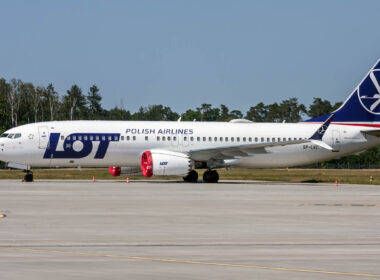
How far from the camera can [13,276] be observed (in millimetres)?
11945

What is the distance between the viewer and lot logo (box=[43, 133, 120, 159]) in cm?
4706

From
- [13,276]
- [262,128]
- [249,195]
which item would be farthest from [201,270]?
[262,128]

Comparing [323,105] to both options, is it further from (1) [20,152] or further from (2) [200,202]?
(2) [200,202]

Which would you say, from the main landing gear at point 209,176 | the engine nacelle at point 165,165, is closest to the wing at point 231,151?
the main landing gear at point 209,176

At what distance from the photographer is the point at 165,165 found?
47.0m

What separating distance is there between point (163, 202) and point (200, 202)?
1.47 meters

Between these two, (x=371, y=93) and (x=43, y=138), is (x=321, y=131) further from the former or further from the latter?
(x=43, y=138)

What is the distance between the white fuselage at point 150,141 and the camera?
47.2m

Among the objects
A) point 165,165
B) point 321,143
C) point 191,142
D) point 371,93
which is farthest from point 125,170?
point 371,93

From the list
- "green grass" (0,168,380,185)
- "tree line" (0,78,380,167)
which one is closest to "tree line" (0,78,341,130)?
"tree line" (0,78,380,167)

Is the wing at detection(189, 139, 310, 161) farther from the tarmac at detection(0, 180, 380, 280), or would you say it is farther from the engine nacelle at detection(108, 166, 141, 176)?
the tarmac at detection(0, 180, 380, 280)

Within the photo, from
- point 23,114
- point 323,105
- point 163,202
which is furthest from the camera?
point 323,105

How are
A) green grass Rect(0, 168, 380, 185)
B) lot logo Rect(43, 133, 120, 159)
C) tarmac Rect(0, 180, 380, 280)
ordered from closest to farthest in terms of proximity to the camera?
1. tarmac Rect(0, 180, 380, 280)
2. lot logo Rect(43, 133, 120, 159)
3. green grass Rect(0, 168, 380, 185)

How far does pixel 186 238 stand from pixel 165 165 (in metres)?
29.3
